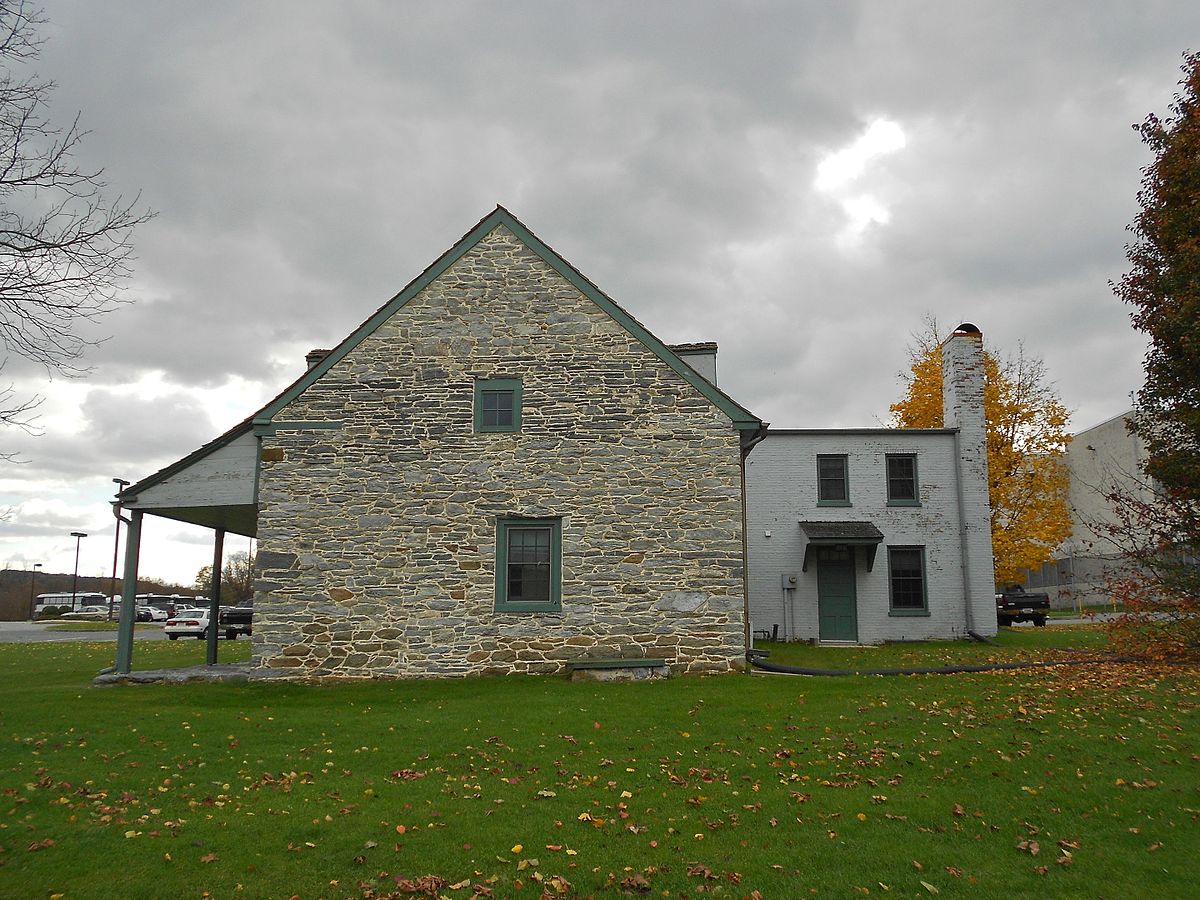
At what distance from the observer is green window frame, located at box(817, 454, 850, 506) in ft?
75.4

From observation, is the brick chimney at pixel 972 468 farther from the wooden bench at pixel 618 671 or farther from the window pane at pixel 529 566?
the window pane at pixel 529 566

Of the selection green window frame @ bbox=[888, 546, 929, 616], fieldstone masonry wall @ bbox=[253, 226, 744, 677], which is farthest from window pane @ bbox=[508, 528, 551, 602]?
green window frame @ bbox=[888, 546, 929, 616]

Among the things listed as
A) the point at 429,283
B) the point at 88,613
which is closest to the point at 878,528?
the point at 429,283

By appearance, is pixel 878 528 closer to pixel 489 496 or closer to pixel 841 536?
pixel 841 536

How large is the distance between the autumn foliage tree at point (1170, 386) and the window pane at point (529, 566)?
10561 millimetres

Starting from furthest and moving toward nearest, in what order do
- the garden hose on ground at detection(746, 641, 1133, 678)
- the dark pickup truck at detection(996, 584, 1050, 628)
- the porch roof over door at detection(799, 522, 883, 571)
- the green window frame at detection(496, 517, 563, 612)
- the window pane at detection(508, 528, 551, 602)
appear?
the dark pickup truck at detection(996, 584, 1050, 628), the porch roof over door at detection(799, 522, 883, 571), the window pane at detection(508, 528, 551, 602), the green window frame at detection(496, 517, 563, 612), the garden hose on ground at detection(746, 641, 1133, 678)

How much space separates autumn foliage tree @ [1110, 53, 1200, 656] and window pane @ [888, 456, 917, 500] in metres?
5.96

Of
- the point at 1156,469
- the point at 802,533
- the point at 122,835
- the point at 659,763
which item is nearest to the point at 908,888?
the point at 659,763

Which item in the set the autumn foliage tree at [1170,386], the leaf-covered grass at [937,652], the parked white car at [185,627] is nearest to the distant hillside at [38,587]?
the parked white car at [185,627]

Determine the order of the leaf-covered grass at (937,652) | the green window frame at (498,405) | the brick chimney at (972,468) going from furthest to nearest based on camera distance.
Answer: the brick chimney at (972,468), the leaf-covered grass at (937,652), the green window frame at (498,405)

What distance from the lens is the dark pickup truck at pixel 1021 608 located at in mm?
29453

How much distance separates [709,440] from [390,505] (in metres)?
5.77

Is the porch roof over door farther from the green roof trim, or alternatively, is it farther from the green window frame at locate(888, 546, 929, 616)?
the green roof trim

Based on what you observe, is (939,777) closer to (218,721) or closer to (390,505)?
(218,721)
